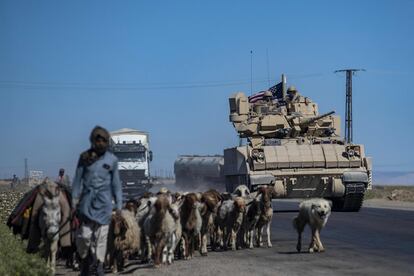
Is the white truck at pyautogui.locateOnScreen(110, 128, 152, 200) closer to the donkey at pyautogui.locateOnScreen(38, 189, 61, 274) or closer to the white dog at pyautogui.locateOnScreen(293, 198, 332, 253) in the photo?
the white dog at pyautogui.locateOnScreen(293, 198, 332, 253)

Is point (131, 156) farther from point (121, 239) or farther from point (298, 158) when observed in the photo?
point (121, 239)

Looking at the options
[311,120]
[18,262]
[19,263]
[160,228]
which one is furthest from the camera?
[311,120]

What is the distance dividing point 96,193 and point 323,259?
19.1ft

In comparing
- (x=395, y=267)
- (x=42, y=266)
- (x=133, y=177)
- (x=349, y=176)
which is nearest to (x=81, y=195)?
(x=42, y=266)

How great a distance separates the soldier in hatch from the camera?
1132 cm

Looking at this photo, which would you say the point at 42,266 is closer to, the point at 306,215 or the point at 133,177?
the point at 306,215

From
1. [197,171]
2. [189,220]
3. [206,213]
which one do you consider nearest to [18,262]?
[189,220]

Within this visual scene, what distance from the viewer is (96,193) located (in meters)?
11.3

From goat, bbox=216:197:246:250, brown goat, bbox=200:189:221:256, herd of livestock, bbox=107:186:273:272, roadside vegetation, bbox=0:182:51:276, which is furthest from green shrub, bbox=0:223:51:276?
goat, bbox=216:197:246:250

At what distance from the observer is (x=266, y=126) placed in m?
35.4

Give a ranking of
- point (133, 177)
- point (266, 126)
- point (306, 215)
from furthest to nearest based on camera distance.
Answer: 1. point (133, 177)
2. point (266, 126)
3. point (306, 215)

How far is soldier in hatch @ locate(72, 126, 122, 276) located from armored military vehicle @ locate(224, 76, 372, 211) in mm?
19689

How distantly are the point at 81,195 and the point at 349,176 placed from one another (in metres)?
21.7

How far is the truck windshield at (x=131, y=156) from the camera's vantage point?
45.8 metres
